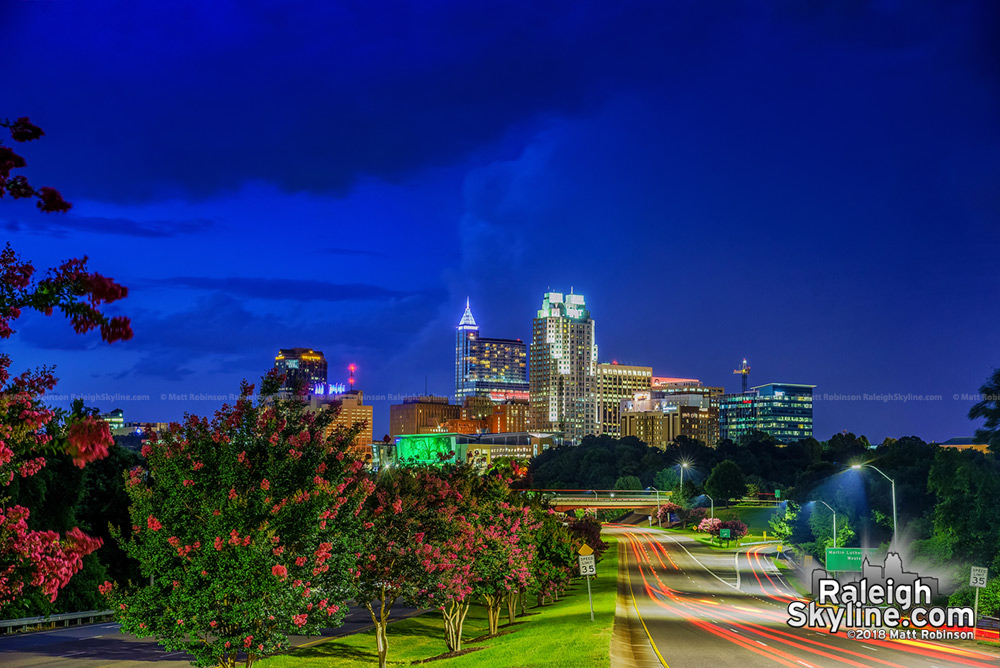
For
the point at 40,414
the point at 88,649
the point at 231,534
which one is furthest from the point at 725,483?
the point at 40,414

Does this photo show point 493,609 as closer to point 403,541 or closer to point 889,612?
point 403,541

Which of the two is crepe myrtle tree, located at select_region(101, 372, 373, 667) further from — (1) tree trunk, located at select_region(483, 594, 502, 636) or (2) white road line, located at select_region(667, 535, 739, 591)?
(2) white road line, located at select_region(667, 535, 739, 591)

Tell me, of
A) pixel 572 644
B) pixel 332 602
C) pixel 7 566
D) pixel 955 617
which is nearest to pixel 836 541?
pixel 955 617

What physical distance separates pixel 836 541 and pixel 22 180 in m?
75.1

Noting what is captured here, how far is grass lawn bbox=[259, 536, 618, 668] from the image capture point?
33969mm

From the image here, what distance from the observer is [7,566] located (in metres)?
12.0

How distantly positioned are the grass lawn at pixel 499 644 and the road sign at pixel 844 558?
14.3 metres

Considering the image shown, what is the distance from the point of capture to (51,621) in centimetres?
5172

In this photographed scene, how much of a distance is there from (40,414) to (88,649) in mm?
36960

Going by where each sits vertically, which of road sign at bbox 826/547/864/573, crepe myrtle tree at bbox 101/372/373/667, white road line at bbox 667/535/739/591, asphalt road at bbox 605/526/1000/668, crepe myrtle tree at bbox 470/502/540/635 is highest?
crepe myrtle tree at bbox 101/372/373/667

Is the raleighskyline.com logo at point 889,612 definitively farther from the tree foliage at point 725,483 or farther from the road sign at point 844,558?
the tree foliage at point 725,483

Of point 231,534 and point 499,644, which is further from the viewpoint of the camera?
point 499,644

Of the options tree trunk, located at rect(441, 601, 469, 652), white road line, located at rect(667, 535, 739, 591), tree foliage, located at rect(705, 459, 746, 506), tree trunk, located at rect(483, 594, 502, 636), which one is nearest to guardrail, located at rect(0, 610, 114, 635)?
tree trunk, located at rect(441, 601, 469, 652)

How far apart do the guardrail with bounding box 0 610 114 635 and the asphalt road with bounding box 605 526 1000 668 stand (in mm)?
31867
